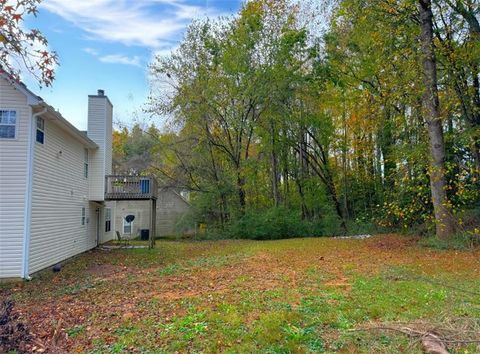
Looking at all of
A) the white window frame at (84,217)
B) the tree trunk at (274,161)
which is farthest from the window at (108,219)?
the tree trunk at (274,161)

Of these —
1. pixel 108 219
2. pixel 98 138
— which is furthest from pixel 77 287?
pixel 108 219

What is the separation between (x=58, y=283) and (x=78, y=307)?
3.03 m

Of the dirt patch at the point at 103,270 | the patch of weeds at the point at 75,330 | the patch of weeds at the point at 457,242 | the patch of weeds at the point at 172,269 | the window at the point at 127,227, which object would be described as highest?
the window at the point at 127,227

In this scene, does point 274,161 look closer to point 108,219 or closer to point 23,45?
point 108,219

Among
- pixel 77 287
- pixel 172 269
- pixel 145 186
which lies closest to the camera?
pixel 77 287

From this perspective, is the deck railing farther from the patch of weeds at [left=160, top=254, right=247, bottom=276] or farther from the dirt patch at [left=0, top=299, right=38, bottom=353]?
the dirt patch at [left=0, top=299, right=38, bottom=353]

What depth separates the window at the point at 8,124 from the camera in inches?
379

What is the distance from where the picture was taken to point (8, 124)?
9672 mm

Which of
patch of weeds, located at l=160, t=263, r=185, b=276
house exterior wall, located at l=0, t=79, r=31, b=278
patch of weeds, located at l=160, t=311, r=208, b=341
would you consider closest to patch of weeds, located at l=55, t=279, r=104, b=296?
patch of weeds, located at l=160, t=263, r=185, b=276

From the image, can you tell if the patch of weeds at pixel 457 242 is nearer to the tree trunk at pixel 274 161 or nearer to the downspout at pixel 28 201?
the tree trunk at pixel 274 161

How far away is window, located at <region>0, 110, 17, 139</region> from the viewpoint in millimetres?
9625

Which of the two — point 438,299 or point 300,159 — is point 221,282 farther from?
point 300,159

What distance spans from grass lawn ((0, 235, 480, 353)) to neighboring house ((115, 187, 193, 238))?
1522cm

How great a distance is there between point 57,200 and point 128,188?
492 cm
